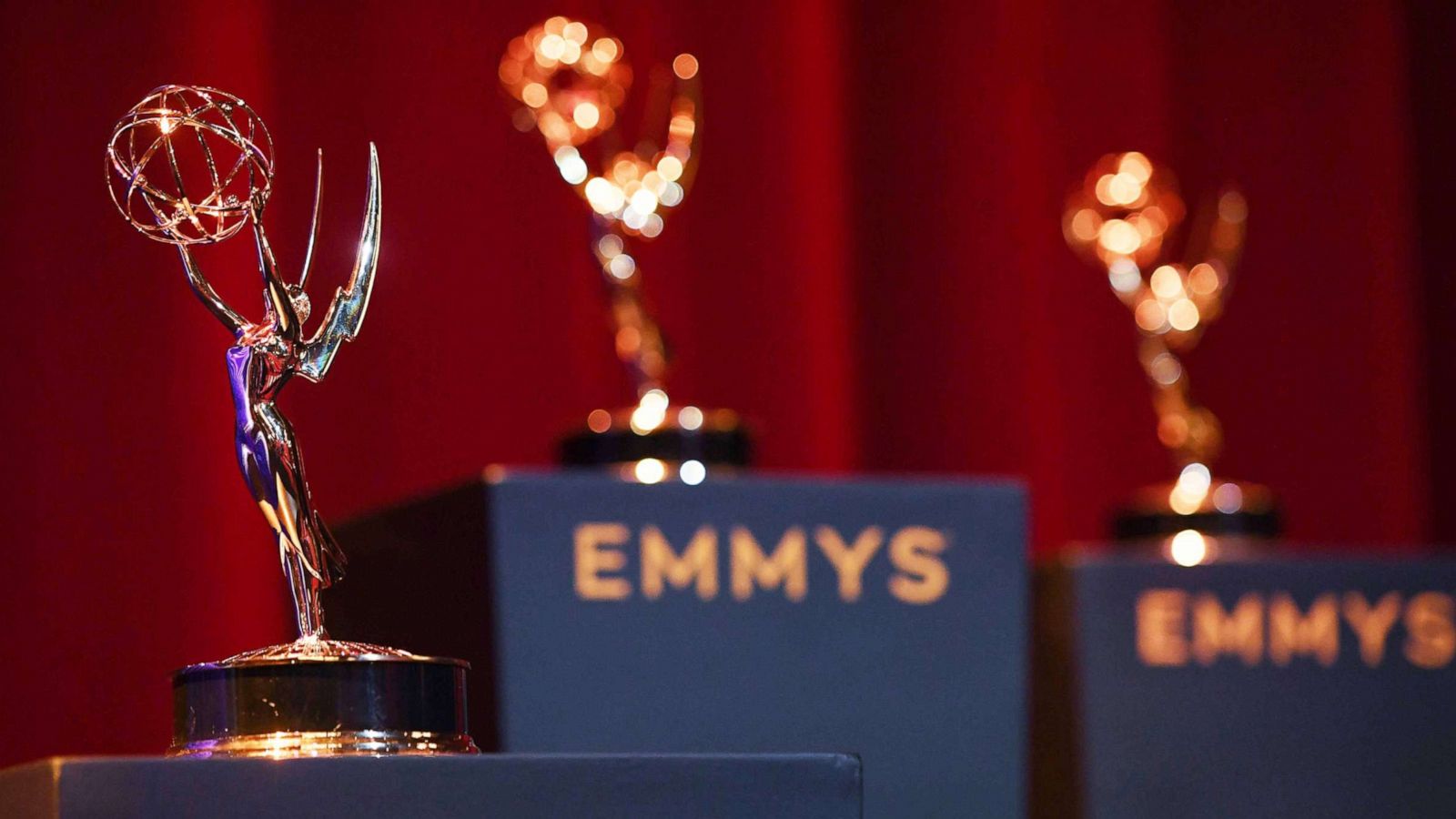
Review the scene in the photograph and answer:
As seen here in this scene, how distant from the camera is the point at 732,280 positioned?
1797 mm

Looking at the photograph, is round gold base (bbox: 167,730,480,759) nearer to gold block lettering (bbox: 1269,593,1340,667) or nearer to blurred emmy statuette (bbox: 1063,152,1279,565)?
gold block lettering (bbox: 1269,593,1340,667)

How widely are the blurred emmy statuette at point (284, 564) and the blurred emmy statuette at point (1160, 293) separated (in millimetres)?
992

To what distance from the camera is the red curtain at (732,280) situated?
1535 mm

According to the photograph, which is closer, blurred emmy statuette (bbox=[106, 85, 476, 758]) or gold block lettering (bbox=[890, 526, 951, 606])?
blurred emmy statuette (bbox=[106, 85, 476, 758])

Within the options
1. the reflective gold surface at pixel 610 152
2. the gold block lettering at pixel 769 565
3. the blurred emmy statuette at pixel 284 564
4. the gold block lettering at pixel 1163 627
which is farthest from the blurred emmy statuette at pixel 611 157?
the blurred emmy statuette at pixel 284 564

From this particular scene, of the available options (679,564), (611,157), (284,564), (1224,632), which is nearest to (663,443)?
(679,564)

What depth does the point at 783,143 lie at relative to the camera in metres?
1.80

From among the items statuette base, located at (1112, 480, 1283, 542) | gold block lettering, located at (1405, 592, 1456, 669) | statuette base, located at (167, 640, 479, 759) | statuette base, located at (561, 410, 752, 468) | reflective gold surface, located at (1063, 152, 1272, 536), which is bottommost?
gold block lettering, located at (1405, 592, 1456, 669)

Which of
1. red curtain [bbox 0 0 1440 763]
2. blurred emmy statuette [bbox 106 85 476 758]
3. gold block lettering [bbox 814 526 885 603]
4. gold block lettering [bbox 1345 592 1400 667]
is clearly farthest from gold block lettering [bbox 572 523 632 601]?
gold block lettering [bbox 1345 592 1400 667]

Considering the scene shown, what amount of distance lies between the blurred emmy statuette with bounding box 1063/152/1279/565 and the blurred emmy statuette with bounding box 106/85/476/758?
99cm

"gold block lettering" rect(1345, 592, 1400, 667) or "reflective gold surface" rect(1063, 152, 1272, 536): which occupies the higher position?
"reflective gold surface" rect(1063, 152, 1272, 536)

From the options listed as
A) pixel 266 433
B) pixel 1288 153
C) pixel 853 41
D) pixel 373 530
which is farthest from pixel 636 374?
pixel 1288 153

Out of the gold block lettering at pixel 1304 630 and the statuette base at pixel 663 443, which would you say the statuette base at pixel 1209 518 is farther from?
the statuette base at pixel 663 443

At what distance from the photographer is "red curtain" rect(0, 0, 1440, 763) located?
1535 mm
